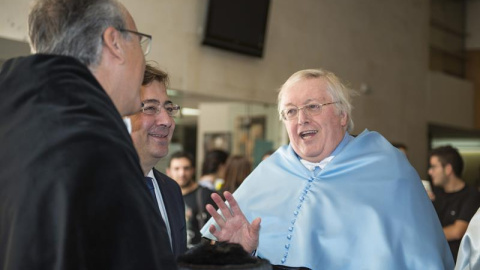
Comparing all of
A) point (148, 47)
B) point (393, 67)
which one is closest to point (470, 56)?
point (393, 67)

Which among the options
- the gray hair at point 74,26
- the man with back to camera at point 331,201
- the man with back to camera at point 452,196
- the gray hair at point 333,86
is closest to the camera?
the gray hair at point 74,26

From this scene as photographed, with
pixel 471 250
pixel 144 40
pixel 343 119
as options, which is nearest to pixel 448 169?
pixel 471 250

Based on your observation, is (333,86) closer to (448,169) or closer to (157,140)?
(157,140)

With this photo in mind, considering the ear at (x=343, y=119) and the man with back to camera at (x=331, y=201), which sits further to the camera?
the ear at (x=343, y=119)

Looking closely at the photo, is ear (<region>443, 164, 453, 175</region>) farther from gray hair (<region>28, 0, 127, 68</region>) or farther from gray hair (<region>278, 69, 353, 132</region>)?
gray hair (<region>28, 0, 127, 68</region>)

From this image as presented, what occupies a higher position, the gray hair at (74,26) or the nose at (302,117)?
the gray hair at (74,26)

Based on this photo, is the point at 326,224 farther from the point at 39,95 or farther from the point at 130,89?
the point at 39,95

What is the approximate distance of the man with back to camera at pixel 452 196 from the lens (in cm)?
562

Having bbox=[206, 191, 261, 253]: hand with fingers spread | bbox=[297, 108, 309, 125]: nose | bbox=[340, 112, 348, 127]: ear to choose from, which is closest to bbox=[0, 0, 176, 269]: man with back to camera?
bbox=[206, 191, 261, 253]: hand with fingers spread

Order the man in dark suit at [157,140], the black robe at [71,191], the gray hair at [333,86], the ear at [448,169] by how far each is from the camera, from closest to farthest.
Answer: the black robe at [71,191], the man in dark suit at [157,140], the gray hair at [333,86], the ear at [448,169]

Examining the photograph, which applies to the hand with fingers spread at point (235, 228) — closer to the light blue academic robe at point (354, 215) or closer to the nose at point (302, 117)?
the light blue academic robe at point (354, 215)

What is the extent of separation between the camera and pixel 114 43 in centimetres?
154

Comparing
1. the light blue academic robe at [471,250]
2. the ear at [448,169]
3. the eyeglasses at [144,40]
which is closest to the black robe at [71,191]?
the eyeglasses at [144,40]

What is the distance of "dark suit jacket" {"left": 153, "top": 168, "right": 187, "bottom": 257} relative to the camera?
267 centimetres
